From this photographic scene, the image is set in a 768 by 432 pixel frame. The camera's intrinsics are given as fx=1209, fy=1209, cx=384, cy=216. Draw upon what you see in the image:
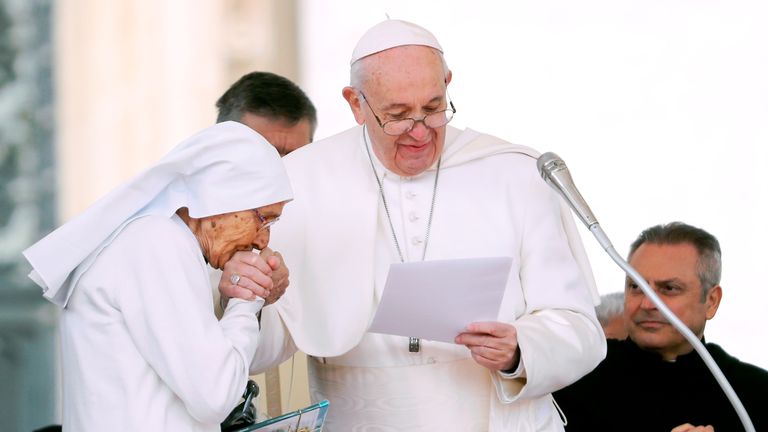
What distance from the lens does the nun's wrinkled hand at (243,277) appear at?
293 cm

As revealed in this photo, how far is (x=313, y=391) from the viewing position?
3787mm

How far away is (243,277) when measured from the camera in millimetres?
2934

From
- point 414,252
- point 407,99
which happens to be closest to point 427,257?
point 414,252

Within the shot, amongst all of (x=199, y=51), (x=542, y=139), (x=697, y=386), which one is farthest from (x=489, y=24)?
(x=697, y=386)

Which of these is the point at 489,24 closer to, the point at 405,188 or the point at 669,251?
the point at 669,251

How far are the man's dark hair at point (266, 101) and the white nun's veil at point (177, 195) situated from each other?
1.76m

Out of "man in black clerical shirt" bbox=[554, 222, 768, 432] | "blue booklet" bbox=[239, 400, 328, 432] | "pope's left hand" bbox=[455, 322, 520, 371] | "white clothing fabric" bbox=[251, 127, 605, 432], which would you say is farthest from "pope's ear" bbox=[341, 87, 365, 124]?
"man in black clerical shirt" bbox=[554, 222, 768, 432]

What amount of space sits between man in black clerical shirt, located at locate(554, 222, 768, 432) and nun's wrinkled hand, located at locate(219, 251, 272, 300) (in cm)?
211

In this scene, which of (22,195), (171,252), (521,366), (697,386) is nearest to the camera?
(171,252)

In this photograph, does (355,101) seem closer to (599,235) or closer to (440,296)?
(440,296)

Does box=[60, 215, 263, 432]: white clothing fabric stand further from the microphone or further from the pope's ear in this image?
the pope's ear

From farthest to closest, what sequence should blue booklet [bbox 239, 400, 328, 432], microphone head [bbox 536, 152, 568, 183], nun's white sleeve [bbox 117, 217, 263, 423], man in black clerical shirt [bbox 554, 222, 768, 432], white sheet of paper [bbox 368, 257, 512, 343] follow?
man in black clerical shirt [bbox 554, 222, 768, 432] → microphone head [bbox 536, 152, 568, 183] → white sheet of paper [bbox 368, 257, 512, 343] → blue booklet [bbox 239, 400, 328, 432] → nun's white sleeve [bbox 117, 217, 263, 423]

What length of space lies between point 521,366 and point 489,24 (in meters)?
4.04

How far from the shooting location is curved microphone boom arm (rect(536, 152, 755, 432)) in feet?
10.3
